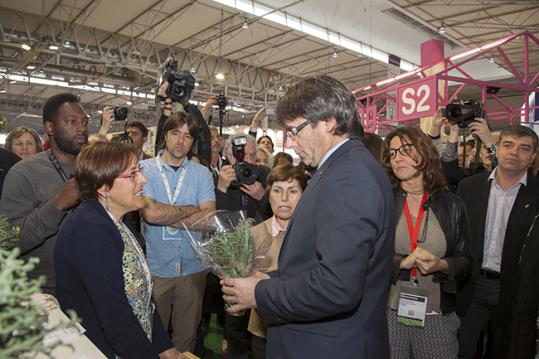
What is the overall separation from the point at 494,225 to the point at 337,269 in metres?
1.93

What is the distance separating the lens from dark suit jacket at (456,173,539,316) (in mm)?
2412

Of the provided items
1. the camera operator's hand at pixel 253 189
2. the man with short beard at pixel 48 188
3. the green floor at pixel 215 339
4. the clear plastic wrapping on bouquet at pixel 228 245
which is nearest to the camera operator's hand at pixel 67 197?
the man with short beard at pixel 48 188

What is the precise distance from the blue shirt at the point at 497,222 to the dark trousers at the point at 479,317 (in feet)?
0.38

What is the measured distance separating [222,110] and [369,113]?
13.2 ft

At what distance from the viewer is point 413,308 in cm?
193

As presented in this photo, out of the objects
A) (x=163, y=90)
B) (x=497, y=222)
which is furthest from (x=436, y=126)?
(x=163, y=90)

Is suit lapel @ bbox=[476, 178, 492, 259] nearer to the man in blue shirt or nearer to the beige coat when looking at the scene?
the beige coat

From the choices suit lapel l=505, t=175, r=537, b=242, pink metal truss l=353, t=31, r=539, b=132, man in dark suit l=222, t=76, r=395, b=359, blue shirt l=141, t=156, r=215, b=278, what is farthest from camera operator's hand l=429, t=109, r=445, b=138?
pink metal truss l=353, t=31, r=539, b=132

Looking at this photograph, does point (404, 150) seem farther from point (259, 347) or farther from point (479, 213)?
point (259, 347)

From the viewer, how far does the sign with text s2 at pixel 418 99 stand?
16.8ft

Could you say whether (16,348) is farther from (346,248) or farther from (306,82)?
(306,82)

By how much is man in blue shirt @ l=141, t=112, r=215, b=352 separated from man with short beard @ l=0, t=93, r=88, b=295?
550 millimetres

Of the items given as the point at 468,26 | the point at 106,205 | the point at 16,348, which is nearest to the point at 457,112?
the point at 106,205

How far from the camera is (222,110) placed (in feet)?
11.8
